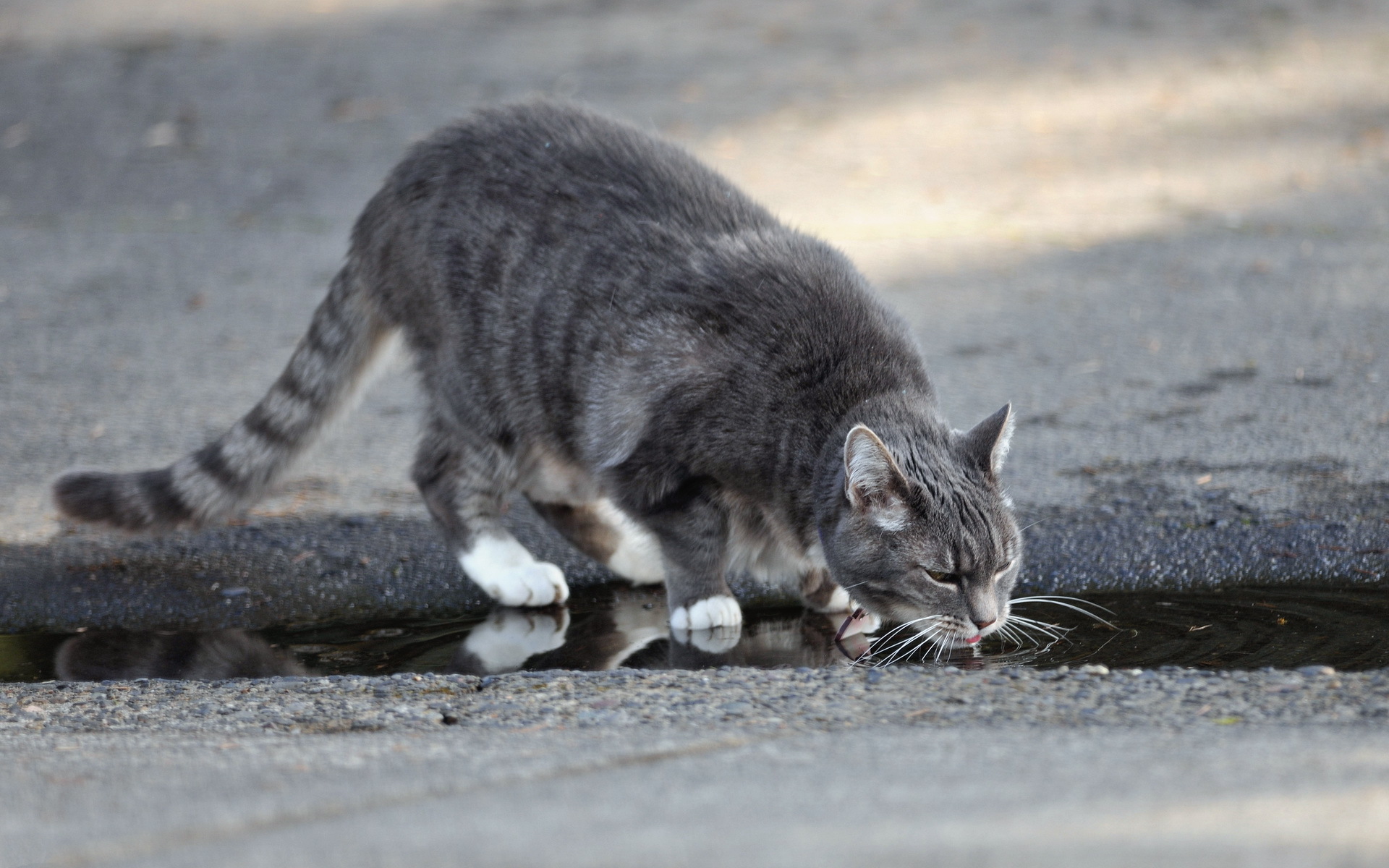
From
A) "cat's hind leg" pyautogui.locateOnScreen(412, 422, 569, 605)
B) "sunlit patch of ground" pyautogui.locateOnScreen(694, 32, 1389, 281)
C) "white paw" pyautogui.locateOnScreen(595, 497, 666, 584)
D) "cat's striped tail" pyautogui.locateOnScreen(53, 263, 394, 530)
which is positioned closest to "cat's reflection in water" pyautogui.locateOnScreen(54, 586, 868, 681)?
"cat's hind leg" pyautogui.locateOnScreen(412, 422, 569, 605)

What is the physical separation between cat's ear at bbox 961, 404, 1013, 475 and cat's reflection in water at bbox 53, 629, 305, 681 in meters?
1.74

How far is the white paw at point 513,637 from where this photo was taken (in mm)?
3525

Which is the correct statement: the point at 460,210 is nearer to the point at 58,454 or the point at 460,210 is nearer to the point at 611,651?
the point at 611,651

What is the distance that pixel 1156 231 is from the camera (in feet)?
23.1

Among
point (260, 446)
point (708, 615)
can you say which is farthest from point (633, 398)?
point (260, 446)

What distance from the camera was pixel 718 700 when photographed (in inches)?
114

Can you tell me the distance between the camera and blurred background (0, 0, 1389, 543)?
485 cm

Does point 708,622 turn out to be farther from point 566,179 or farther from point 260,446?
point 260,446

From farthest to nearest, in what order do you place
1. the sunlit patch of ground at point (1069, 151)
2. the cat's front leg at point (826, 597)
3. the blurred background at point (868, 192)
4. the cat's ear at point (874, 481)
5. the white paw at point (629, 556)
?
the sunlit patch of ground at point (1069, 151) → the blurred background at point (868, 192) → the white paw at point (629, 556) → the cat's front leg at point (826, 597) → the cat's ear at point (874, 481)

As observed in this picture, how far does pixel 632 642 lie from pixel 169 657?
119 centimetres

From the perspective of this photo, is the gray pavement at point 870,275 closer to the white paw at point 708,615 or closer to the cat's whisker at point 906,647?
the cat's whisker at point 906,647

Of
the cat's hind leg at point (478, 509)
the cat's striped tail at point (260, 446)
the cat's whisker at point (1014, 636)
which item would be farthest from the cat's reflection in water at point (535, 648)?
the cat's striped tail at point (260, 446)

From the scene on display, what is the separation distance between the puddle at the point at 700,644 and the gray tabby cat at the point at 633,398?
14 cm

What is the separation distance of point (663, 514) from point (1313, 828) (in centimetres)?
205
